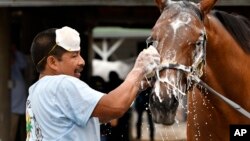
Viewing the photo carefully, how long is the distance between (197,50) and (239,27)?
2.24ft

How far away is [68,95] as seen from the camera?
11.0 feet

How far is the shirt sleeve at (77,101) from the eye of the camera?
3332 millimetres

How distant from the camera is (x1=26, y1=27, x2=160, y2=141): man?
3338 mm

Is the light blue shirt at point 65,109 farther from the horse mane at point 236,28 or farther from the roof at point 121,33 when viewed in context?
the roof at point 121,33

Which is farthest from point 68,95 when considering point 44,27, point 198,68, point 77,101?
point 44,27

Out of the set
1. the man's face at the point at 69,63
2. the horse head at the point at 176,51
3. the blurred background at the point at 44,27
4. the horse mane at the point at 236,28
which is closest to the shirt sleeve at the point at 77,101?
the man's face at the point at 69,63

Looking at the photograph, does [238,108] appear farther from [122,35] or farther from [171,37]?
[122,35]

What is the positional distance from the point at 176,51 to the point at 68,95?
2.33 ft

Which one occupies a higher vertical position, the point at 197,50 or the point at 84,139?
the point at 197,50

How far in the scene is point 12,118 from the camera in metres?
9.98

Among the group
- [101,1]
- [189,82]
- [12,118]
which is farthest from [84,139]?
[12,118]

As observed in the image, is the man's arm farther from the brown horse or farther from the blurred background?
the blurred background

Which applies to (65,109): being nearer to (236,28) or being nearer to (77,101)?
(77,101)

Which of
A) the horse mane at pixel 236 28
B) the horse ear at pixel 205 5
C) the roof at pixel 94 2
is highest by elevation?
the roof at pixel 94 2
